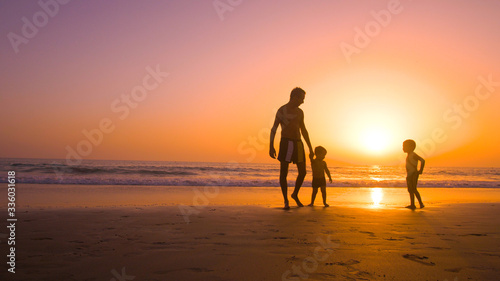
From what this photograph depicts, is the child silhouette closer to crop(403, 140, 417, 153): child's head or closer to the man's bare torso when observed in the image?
the man's bare torso

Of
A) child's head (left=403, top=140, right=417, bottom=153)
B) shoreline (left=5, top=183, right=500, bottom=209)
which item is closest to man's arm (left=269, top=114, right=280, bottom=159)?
shoreline (left=5, top=183, right=500, bottom=209)

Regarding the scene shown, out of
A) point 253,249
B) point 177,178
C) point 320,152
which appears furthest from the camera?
point 177,178

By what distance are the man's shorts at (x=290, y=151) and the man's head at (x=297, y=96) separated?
0.77 meters

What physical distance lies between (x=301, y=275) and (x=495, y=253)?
1988 millimetres

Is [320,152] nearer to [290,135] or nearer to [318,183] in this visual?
[318,183]

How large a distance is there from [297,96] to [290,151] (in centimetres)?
111

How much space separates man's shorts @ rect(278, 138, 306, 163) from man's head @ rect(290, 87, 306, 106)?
0.77 metres

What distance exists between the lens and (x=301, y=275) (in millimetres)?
2346

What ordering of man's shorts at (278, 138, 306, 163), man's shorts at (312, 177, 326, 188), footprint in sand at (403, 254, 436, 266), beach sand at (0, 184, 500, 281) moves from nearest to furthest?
beach sand at (0, 184, 500, 281)
footprint in sand at (403, 254, 436, 266)
man's shorts at (278, 138, 306, 163)
man's shorts at (312, 177, 326, 188)

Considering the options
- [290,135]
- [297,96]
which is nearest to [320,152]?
[290,135]

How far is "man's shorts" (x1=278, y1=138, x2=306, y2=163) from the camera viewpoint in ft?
20.6

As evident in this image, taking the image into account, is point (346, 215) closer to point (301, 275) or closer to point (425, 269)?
point (425, 269)

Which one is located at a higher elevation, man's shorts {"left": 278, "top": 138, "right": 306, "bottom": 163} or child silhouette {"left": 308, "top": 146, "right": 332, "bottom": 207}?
man's shorts {"left": 278, "top": 138, "right": 306, "bottom": 163}

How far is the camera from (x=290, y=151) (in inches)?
247
